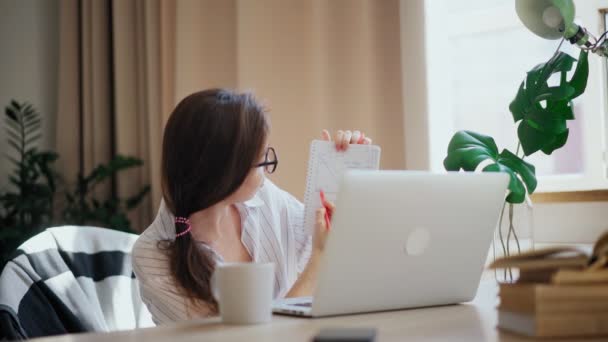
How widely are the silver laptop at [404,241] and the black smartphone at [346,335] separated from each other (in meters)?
0.23

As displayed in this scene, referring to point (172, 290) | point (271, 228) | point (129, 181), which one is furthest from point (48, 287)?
point (129, 181)

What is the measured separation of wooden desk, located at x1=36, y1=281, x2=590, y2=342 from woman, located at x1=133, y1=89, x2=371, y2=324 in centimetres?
51

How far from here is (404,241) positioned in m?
1.05

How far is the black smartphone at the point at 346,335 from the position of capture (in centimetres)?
72

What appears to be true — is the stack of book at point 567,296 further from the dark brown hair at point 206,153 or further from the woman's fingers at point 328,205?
the dark brown hair at point 206,153

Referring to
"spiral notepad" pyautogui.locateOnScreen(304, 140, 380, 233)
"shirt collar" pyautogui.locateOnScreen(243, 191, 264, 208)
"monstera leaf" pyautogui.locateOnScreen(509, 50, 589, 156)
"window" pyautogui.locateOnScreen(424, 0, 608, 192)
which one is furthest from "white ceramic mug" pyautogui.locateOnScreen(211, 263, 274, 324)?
"window" pyautogui.locateOnScreen(424, 0, 608, 192)

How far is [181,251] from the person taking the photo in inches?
62.5

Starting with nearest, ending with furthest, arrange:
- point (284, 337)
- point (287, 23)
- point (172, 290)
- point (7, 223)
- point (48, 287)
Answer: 1. point (284, 337)
2. point (172, 290)
3. point (48, 287)
4. point (287, 23)
5. point (7, 223)

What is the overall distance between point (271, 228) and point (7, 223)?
180 centimetres

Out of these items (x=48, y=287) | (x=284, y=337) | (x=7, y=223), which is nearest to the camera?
(x=284, y=337)

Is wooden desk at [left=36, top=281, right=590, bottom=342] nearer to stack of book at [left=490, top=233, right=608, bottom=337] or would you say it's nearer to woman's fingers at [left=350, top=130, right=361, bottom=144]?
stack of book at [left=490, top=233, right=608, bottom=337]

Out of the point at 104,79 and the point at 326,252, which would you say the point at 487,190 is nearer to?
the point at 326,252

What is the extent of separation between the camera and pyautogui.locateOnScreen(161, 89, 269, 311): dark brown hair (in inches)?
63.0

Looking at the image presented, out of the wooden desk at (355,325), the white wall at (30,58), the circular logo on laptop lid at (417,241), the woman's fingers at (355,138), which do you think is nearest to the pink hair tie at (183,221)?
the woman's fingers at (355,138)
